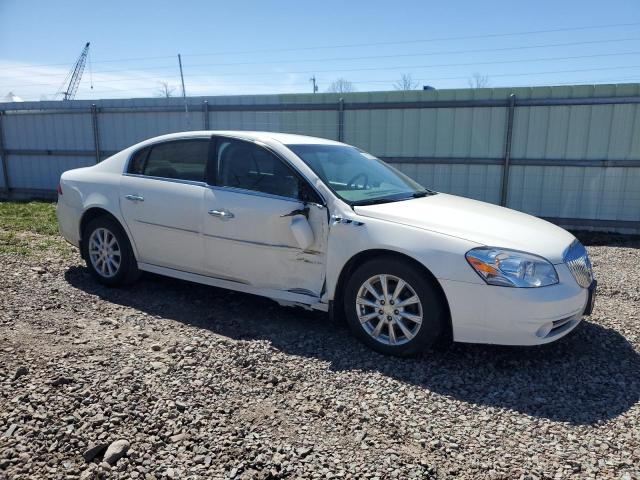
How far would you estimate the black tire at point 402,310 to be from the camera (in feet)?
11.6

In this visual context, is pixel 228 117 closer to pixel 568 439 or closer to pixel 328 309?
pixel 328 309

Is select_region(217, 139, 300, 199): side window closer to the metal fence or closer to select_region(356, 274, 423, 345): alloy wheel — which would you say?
select_region(356, 274, 423, 345): alloy wheel

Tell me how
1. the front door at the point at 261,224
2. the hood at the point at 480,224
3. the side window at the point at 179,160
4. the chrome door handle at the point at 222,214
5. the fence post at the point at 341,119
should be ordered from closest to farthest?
the hood at the point at 480,224, the front door at the point at 261,224, the chrome door handle at the point at 222,214, the side window at the point at 179,160, the fence post at the point at 341,119

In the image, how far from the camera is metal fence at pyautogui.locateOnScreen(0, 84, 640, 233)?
29.6ft

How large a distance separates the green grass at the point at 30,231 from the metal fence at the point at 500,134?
376 cm

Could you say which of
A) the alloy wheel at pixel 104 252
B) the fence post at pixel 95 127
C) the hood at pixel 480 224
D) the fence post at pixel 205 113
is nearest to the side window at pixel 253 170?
the hood at pixel 480 224

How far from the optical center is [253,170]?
14.5 feet

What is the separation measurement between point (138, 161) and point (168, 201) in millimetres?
734

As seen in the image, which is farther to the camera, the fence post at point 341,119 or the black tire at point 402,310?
the fence post at point 341,119

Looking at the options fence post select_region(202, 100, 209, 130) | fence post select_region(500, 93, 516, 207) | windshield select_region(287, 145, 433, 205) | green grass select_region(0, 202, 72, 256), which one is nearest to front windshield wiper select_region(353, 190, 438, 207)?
windshield select_region(287, 145, 433, 205)

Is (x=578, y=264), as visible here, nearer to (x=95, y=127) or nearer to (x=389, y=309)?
(x=389, y=309)

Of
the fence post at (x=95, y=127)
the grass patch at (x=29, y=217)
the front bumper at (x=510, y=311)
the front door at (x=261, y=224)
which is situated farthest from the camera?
the fence post at (x=95, y=127)

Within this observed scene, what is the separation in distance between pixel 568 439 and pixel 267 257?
2.45 metres

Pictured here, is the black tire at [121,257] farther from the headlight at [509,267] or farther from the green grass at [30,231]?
the headlight at [509,267]
